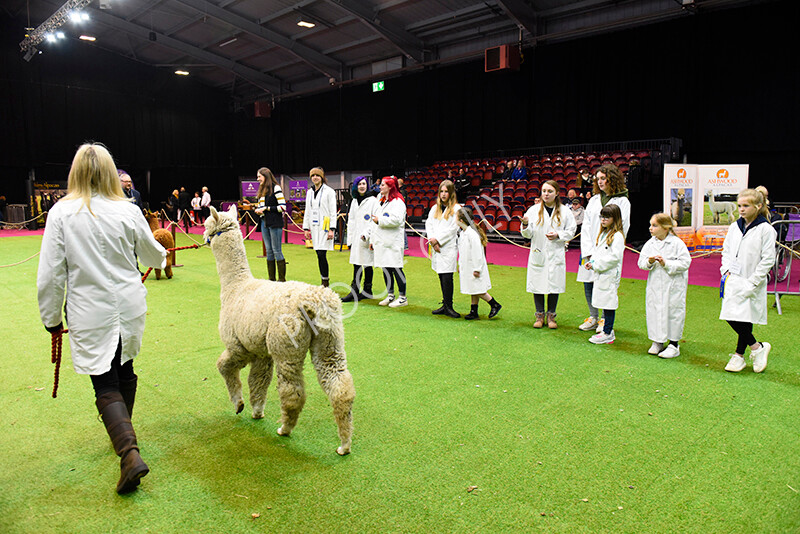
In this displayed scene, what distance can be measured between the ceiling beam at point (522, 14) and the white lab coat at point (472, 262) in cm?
1191

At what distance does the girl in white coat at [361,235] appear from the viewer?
7.00 metres

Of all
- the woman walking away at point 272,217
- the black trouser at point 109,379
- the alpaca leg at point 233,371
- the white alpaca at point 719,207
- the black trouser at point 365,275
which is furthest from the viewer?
the white alpaca at point 719,207

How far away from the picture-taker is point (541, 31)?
17.0m

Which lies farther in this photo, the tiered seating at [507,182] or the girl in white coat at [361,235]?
the tiered seating at [507,182]

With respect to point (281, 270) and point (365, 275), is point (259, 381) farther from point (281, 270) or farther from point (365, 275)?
point (281, 270)

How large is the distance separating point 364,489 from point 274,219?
18.7ft

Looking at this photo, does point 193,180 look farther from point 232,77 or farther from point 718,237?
point 718,237

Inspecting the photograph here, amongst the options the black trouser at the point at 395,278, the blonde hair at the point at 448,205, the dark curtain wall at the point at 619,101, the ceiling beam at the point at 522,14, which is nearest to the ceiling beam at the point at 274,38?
the dark curtain wall at the point at 619,101

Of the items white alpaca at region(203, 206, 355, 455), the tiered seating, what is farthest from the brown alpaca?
the tiered seating

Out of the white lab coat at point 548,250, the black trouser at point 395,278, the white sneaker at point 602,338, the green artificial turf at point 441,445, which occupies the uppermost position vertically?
the white lab coat at point 548,250

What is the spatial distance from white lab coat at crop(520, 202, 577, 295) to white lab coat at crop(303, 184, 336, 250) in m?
2.92

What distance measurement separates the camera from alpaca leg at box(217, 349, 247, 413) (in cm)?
328

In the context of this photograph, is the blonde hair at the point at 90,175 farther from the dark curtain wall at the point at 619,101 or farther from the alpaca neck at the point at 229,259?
the dark curtain wall at the point at 619,101

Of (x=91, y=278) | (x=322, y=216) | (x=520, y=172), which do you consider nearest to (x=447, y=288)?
(x=322, y=216)
